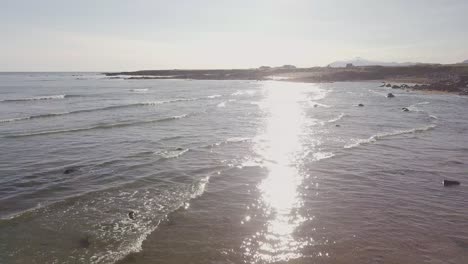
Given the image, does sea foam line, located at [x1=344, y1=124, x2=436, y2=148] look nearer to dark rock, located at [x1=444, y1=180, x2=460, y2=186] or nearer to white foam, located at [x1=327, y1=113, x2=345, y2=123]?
white foam, located at [x1=327, y1=113, x2=345, y2=123]

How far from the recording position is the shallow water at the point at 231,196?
977 centimetres

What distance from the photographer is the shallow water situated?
32.1 feet

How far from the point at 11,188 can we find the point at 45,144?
8673 millimetres

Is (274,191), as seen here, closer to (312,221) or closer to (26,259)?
(312,221)

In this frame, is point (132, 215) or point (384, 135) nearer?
point (132, 215)

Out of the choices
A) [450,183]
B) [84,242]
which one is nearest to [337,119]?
[450,183]

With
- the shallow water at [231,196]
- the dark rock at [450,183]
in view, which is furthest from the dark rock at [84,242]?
the dark rock at [450,183]

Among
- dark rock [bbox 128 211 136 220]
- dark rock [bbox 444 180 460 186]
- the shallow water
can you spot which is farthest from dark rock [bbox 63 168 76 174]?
dark rock [bbox 444 180 460 186]

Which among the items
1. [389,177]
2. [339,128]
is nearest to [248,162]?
[389,177]

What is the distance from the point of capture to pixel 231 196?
1373cm

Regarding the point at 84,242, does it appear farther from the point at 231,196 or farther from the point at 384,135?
the point at 384,135

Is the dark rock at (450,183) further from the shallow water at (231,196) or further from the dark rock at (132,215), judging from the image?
the dark rock at (132,215)

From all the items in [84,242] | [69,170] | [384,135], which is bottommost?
[84,242]

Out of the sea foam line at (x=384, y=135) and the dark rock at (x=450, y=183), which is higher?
the sea foam line at (x=384, y=135)
